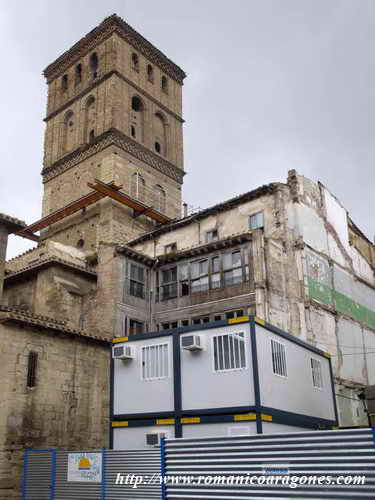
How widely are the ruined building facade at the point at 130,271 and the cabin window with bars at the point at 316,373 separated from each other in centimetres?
360

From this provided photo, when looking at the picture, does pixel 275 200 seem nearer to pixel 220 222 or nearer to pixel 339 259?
pixel 220 222

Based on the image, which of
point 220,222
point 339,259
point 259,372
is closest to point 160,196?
point 220,222

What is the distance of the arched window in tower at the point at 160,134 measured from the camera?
4946cm

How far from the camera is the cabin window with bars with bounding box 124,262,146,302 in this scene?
99.2ft

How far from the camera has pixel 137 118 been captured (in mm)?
48312

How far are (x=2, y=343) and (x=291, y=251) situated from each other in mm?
15875

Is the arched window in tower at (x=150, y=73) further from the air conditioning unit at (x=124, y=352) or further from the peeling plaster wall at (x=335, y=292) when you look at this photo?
the air conditioning unit at (x=124, y=352)

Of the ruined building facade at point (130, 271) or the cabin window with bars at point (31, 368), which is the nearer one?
the cabin window with bars at point (31, 368)

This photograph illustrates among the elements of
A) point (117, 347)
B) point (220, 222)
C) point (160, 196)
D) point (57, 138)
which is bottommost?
point (117, 347)

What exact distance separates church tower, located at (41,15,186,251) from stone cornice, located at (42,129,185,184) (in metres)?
0.08

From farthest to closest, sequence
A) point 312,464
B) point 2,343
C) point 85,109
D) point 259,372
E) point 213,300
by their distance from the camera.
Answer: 1. point 85,109
2. point 213,300
3. point 2,343
4. point 259,372
5. point 312,464

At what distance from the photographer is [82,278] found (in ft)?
101

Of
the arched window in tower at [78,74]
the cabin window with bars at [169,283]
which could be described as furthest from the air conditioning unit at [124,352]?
the arched window in tower at [78,74]

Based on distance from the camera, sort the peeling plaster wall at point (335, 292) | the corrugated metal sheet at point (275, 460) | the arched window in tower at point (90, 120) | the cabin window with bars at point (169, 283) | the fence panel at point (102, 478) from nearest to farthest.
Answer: the corrugated metal sheet at point (275, 460), the fence panel at point (102, 478), the peeling plaster wall at point (335, 292), the cabin window with bars at point (169, 283), the arched window in tower at point (90, 120)
